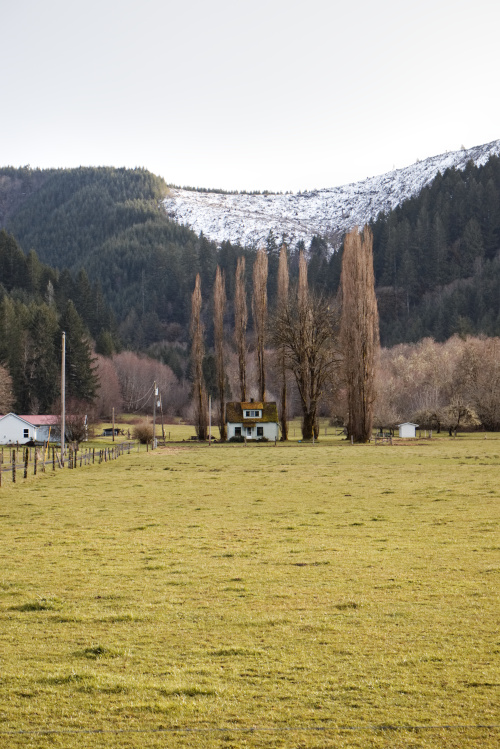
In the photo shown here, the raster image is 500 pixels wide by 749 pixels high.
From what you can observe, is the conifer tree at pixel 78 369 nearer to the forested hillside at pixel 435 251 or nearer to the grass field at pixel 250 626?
the forested hillside at pixel 435 251

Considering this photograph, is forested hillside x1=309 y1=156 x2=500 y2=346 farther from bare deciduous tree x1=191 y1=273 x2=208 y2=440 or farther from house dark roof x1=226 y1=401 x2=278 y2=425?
bare deciduous tree x1=191 y1=273 x2=208 y2=440

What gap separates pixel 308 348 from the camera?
230 feet

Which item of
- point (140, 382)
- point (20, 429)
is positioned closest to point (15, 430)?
point (20, 429)

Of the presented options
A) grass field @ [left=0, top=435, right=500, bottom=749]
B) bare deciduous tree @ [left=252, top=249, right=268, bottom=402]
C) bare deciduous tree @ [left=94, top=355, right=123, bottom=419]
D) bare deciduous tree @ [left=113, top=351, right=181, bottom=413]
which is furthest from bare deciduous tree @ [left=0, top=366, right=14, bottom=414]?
grass field @ [left=0, top=435, right=500, bottom=749]

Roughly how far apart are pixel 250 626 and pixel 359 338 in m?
54.6

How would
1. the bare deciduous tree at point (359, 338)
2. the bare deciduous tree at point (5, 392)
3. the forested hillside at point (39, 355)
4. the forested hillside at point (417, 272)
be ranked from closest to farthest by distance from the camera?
the bare deciduous tree at point (359, 338), the bare deciduous tree at point (5, 392), the forested hillside at point (39, 355), the forested hillside at point (417, 272)

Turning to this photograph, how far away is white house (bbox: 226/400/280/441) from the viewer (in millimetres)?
77438

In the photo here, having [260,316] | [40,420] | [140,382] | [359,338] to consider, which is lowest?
[40,420]

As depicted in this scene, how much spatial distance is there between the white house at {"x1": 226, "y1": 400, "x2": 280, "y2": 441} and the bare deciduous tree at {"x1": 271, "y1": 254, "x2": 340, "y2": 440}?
23.4 ft

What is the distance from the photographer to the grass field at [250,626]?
706cm

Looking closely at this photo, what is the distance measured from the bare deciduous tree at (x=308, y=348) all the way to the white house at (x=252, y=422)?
7.13 meters

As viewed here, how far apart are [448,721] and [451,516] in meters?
14.1

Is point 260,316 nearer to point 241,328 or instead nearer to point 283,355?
point 241,328

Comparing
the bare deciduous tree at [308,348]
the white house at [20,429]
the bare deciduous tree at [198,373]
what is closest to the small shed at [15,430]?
the white house at [20,429]
